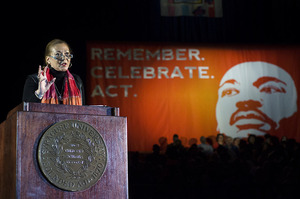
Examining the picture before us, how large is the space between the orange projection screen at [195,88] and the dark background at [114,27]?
196 millimetres

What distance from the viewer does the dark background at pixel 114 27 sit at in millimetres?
7133

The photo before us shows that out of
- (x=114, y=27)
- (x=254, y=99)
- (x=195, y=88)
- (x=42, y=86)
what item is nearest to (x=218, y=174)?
(x=195, y=88)

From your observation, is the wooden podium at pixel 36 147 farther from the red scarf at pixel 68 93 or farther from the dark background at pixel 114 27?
the dark background at pixel 114 27

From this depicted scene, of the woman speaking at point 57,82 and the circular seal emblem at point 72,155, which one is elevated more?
the woman speaking at point 57,82

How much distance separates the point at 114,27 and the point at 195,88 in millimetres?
1856

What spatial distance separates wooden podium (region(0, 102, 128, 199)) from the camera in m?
1.49

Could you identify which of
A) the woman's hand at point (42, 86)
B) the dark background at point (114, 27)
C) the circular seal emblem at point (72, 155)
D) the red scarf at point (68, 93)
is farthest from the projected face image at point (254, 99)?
the circular seal emblem at point (72, 155)

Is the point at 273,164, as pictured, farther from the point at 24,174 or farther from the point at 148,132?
the point at 24,174

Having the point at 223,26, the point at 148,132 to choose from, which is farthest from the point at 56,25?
the point at 223,26

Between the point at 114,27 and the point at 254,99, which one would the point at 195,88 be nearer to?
the point at 254,99

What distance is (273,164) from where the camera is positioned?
5730mm

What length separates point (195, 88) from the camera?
327 inches

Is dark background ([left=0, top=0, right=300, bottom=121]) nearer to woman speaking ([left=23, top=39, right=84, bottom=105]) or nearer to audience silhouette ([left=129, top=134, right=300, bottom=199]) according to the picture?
audience silhouette ([left=129, top=134, right=300, bottom=199])

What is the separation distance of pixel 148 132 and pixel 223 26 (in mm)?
2436
